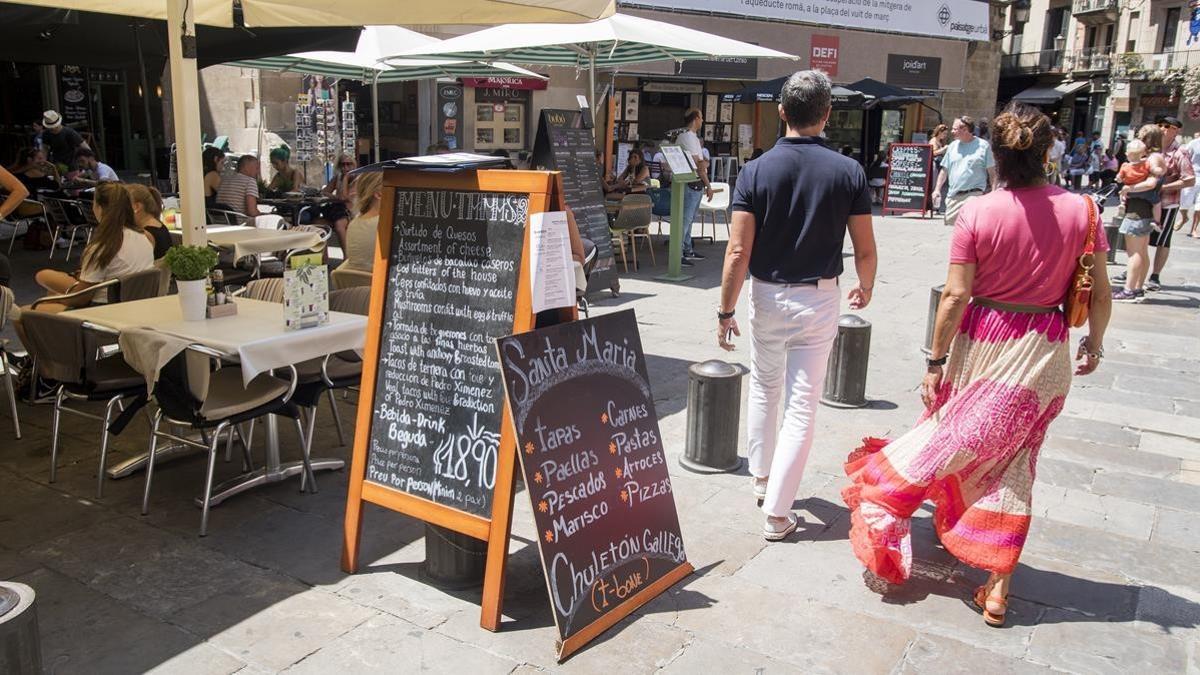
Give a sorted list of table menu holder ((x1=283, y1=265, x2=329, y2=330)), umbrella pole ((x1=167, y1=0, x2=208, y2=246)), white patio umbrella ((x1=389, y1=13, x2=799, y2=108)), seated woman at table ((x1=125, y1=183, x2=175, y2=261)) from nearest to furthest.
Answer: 1. table menu holder ((x1=283, y1=265, x2=329, y2=330))
2. umbrella pole ((x1=167, y1=0, x2=208, y2=246))
3. seated woman at table ((x1=125, y1=183, x2=175, y2=261))
4. white patio umbrella ((x1=389, y1=13, x2=799, y2=108))

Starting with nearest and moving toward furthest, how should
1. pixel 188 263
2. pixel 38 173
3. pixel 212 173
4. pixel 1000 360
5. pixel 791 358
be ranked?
pixel 1000 360 → pixel 791 358 → pixel 188 263 → pixel 212 173 → pixel 38 173

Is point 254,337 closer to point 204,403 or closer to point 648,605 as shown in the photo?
point 204,403

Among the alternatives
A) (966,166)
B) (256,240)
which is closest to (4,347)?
(256,240)

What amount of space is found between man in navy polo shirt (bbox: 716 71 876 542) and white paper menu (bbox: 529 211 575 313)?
0.82 m

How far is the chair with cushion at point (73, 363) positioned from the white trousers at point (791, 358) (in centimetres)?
287

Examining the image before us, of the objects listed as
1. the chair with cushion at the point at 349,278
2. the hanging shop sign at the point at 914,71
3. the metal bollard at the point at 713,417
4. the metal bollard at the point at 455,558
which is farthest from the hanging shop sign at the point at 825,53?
the metal bollard at the point at 455,558

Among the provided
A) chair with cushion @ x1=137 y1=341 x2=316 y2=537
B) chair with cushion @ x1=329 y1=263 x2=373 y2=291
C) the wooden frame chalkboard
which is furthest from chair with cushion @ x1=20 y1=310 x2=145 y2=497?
the wooden frame chalkboard

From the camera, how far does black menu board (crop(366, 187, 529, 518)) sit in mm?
3113

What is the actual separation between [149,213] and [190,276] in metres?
2.11

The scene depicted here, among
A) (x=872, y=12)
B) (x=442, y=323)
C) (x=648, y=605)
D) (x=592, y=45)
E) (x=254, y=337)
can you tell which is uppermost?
(x=872, y=12)

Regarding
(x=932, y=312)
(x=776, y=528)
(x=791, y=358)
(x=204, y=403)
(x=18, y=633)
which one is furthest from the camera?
(x=932, y=312)

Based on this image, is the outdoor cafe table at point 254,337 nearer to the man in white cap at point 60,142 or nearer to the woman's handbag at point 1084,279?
the woman's handbag at point 1084,279

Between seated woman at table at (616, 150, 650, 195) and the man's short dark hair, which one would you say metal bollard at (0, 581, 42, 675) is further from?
seated woman at table at (616, 150, 650, 195)

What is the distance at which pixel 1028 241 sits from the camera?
3059 millimetres
